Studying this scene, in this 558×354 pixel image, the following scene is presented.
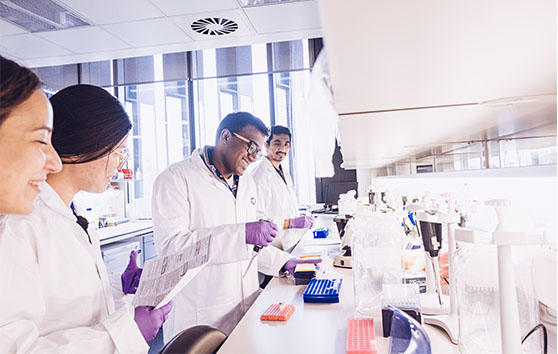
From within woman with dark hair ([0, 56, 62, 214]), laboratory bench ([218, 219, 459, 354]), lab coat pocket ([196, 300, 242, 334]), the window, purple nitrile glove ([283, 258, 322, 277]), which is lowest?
lab coat pocket ([196, 300, 242, 334])

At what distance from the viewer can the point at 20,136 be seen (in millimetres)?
776

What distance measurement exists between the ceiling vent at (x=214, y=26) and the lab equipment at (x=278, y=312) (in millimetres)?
2906

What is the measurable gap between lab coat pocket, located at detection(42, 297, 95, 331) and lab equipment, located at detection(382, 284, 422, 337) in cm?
88

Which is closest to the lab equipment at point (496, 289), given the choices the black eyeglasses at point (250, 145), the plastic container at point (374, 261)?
the plastic container at point (374, 261)

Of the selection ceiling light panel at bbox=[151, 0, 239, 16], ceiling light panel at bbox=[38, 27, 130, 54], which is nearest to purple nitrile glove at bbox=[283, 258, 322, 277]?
ceiling light panel at bbox=[151, 0, 239, 16]

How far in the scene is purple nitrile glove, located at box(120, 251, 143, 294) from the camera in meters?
1.45

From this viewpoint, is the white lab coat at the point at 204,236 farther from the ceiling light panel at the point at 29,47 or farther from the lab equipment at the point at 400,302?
the ceiling light panel at the point at 29,47

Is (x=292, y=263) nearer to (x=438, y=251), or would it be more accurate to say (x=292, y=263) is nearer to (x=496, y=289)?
(x=438, y=251)

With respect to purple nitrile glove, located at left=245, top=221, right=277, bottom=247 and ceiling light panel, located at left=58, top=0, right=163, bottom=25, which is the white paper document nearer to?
purple nitrile glove, located at left=245, top=221, right=277, bottom=247

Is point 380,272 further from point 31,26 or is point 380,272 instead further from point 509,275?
point 31,26

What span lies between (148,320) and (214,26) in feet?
10.3

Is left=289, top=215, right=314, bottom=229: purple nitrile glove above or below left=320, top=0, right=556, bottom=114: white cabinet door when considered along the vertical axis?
below

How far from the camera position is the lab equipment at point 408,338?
0.75m

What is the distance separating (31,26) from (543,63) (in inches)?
168
